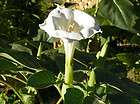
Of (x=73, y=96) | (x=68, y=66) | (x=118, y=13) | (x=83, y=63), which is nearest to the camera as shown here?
(x=73, y=96)

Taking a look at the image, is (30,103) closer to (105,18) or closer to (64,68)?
(64,68)

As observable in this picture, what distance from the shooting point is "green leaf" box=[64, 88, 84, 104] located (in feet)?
2.96

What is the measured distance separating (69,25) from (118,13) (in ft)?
1.26

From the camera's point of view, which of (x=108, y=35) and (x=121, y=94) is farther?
(x=108, y=35)

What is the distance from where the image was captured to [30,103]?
112cm

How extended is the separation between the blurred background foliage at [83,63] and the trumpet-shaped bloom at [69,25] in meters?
0.08

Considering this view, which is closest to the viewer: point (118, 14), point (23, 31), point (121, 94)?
point (121, 94)

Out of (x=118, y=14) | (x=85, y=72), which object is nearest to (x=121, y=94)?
(x=85, y=72)

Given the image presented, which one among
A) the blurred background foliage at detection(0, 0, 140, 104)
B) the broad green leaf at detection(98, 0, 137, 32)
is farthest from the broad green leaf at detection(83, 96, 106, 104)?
the broad green leaf at detection(98, 0, 137, 32)

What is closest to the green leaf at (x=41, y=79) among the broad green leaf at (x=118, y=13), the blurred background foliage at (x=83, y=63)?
the blurred background foliage at (x=83, y=63)

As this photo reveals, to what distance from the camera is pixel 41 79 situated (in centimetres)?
96

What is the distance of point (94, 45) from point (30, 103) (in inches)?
23.6

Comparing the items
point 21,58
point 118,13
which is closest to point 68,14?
point 21,58

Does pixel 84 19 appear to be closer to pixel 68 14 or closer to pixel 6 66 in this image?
pixel 68 14
